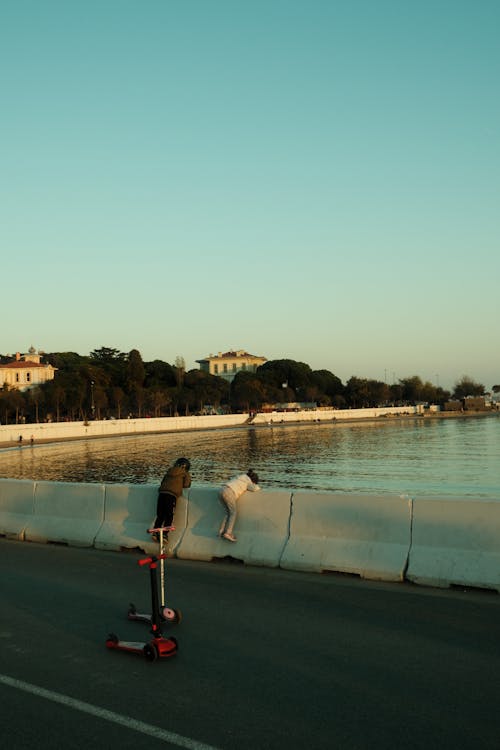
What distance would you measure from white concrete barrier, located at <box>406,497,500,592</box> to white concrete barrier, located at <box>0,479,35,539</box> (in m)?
7.73

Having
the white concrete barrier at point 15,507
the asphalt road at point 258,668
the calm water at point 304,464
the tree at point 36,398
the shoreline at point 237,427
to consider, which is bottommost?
the calm water at point 304,464

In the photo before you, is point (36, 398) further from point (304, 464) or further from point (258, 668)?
point (258, 668)

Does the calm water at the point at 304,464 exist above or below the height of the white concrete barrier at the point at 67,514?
below

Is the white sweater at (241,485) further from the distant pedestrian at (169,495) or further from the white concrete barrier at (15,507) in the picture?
the white concrete barrier at (15,507)

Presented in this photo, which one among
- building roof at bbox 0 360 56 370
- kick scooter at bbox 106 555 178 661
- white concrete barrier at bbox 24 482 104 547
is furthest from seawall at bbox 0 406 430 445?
kick scooter at bbox 106 555 178 661

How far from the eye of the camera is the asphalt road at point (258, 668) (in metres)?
5.14

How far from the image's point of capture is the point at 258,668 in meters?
6.46

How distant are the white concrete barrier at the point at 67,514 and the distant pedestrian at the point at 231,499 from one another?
2.82m

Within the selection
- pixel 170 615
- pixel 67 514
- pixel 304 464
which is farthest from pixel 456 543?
pixel 304 464

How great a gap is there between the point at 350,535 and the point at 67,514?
18.8ft

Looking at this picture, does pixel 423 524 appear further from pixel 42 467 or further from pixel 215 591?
pixel 42 467

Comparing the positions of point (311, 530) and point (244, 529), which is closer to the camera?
point (311, 530)

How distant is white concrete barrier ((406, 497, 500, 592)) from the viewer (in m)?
9.46

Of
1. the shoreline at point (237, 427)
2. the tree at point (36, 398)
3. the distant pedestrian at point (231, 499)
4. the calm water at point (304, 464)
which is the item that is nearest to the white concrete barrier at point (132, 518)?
the distant pedestrian at point (231, 499)
